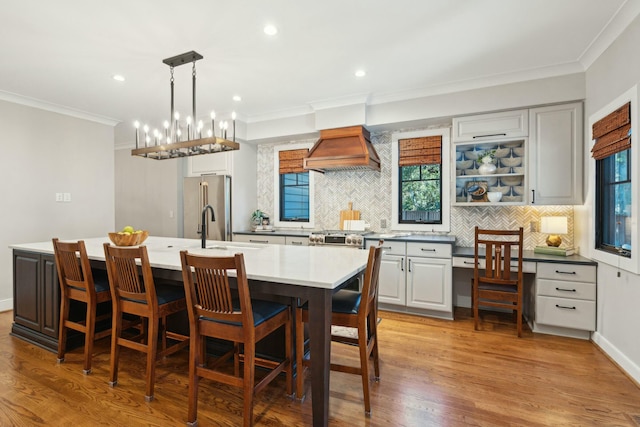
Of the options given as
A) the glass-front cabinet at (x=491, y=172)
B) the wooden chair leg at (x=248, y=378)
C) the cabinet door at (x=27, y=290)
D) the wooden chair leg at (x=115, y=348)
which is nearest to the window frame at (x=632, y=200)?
the glass-front cabinet at (x=491, y=172)

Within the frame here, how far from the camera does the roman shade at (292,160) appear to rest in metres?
5.10

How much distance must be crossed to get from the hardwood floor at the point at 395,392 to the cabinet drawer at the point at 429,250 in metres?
0.98

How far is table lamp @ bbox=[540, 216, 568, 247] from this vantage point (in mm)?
3371

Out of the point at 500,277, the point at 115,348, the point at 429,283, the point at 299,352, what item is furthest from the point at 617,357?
the point at 115,348

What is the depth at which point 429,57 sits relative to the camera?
304 centimetres

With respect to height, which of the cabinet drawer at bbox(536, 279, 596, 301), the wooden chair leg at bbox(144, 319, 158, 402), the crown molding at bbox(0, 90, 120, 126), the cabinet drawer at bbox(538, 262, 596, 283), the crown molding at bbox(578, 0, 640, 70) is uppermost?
the crown molding at bbox(578, 0, 640, 70)

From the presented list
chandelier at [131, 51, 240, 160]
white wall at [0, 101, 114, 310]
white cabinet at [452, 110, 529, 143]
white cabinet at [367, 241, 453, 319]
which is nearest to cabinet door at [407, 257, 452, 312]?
white cabinet at [367, 241, 453, 319]

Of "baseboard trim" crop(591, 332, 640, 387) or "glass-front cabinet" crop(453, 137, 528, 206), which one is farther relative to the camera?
"glass-front cabinet" crop(453, 137, 528, 206)

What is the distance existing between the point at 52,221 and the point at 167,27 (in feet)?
11.3

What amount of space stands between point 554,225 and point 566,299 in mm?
769

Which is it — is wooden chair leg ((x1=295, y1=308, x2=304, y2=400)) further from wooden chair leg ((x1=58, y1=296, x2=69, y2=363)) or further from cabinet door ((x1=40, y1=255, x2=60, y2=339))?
cabinet door ((x1=40, y1=255, x2=60, y2=339))

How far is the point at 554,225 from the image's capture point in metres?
3.40

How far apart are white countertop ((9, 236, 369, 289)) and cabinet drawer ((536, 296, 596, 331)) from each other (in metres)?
2.00

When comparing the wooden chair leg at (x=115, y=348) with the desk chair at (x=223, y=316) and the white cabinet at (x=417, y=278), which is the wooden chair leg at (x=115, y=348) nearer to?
the desk chair at (x=223, y=316)
